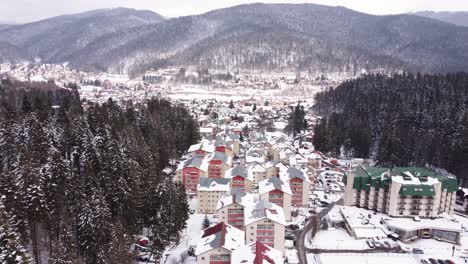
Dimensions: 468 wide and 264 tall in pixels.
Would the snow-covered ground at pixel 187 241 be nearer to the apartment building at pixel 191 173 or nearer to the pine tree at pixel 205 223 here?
the pine tree at pixel 205 223

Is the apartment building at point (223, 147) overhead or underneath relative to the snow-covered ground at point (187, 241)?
overhead

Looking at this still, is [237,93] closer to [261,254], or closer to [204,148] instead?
[204,148]

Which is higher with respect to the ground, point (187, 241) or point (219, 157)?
point (219, 157)

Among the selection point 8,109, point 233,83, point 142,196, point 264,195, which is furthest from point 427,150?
point 233,83

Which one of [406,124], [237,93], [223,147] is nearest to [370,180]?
[223,147]

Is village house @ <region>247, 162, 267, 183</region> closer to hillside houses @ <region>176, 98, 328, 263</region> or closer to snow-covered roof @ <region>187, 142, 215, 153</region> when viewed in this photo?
hillside houses @ <region>176, 98, 328, 263</region>

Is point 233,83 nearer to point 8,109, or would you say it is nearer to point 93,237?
point 8,109

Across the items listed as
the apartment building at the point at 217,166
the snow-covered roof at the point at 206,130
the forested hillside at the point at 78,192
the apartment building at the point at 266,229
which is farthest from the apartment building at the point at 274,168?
the snow-covered roof at the point at 206,130
